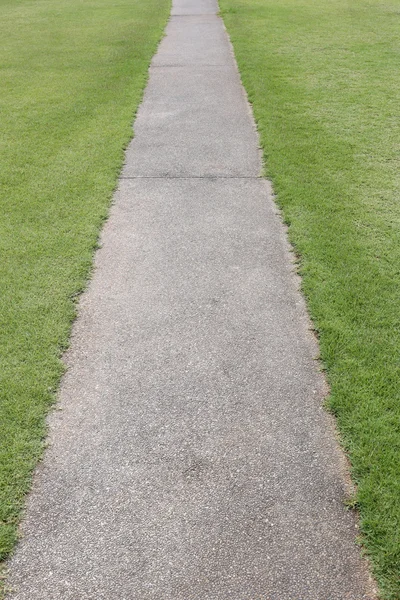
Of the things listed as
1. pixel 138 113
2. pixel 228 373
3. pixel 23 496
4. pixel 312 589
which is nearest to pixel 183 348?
pixel 228 373

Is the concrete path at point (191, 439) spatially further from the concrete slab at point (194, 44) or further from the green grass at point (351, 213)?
the concrete slab at point (194, 44)

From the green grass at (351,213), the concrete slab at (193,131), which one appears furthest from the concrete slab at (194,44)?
the concrete slab at (193,131)

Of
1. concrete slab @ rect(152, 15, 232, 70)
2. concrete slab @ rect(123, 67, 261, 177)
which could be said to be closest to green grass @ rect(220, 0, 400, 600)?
Answer: concrete slab @ rect(123, 67, 261, 177)

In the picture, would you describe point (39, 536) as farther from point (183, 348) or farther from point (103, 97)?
point (103, 97)

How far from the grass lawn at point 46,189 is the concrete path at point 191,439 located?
0.56 feet

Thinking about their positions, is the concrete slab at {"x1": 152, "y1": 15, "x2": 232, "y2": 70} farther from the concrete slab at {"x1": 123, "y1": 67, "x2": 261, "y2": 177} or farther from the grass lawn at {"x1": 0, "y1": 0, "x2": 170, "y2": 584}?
the concrete slab at {"x1": 123, "y1": 67, "x2": 261, "y2": 177}

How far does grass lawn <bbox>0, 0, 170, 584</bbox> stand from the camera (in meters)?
3.91

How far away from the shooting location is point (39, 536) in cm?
308

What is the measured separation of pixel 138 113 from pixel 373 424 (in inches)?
321

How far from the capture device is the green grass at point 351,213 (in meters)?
3.53

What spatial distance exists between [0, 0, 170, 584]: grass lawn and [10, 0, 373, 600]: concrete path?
172mm

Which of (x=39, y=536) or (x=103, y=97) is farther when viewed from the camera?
(x=103, y=97)

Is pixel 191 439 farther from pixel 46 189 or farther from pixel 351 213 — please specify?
pixel 46 189

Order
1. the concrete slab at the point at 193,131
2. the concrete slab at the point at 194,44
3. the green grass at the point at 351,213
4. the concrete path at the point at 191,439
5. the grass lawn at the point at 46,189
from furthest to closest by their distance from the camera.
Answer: the concrete slab at the point at 194,44 → the concrete slab at the point at 193,131 → the grass lawn at the point at 46,189 → the green grass at the point at 351,213 → the concrete path at the point at 191,439
